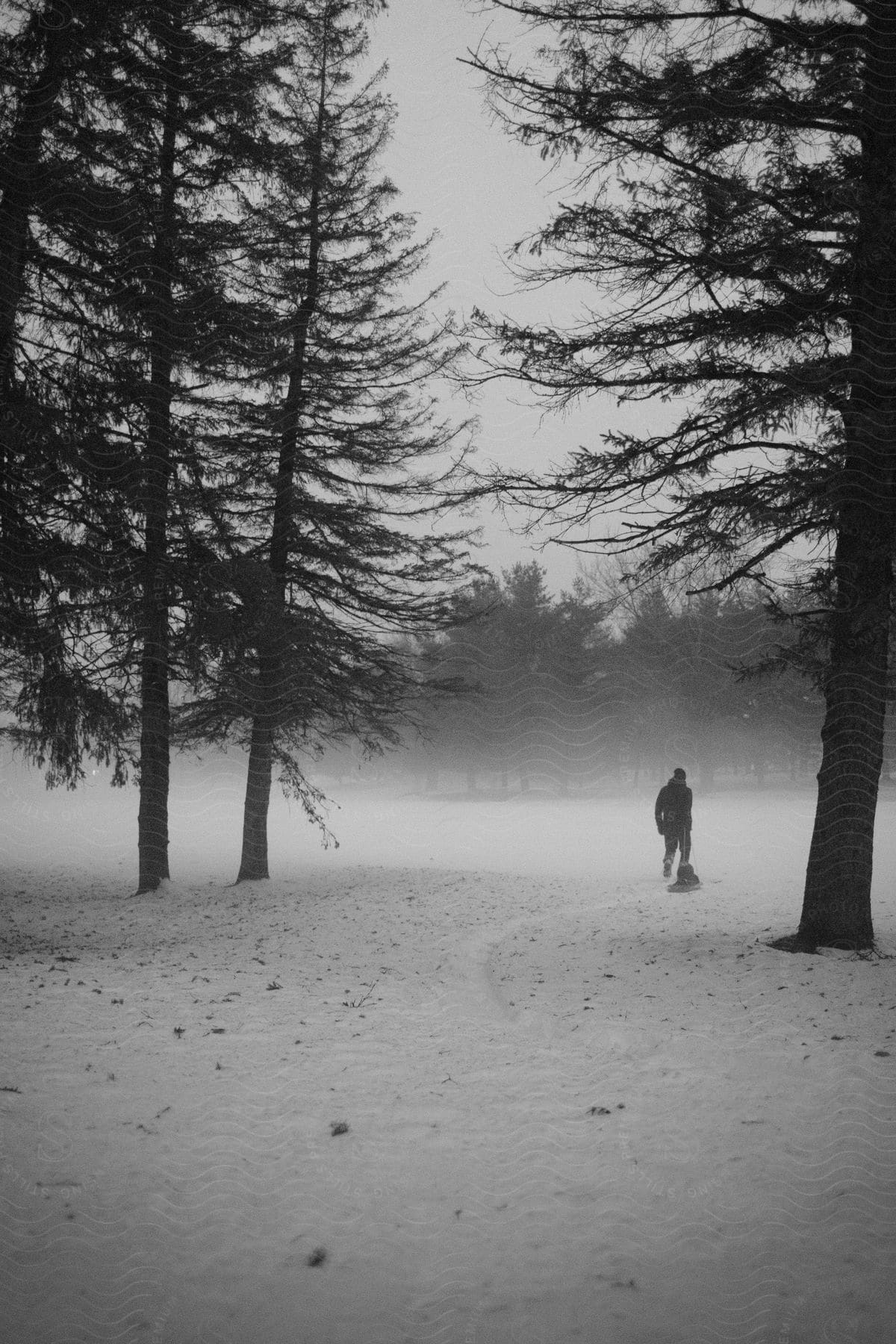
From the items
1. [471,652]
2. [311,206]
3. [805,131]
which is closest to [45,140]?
[311,206]

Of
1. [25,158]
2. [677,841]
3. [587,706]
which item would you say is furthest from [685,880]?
[587,706]

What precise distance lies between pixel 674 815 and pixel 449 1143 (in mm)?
9798

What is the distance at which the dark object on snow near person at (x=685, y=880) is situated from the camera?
1114 centimetres

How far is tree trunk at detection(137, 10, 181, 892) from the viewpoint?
8711mm

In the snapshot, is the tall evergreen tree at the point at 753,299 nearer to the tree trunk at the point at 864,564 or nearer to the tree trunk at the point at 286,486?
the tree trunk at the point at 864,564

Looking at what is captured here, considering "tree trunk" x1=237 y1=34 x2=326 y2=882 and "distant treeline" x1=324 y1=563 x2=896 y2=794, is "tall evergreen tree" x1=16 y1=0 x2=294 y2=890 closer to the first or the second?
"tree trunk" x1=237 y1=34 x2=326 y2=882

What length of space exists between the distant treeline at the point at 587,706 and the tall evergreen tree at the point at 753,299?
57.3 feet

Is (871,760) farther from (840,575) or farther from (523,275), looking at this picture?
(523,275)

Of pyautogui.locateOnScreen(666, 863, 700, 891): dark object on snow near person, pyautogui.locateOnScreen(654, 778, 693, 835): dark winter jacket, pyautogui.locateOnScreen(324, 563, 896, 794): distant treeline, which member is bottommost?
pyautogui.locateOnScreen(666, 863, 700, 891): dark object on snow near person

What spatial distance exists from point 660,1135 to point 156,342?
9959mm

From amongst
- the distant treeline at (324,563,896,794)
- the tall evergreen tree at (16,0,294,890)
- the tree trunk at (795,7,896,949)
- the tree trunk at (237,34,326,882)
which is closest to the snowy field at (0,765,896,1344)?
the tree trunk at (795,7,896,949)

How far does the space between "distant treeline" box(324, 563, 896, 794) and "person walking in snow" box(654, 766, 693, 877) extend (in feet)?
38.6

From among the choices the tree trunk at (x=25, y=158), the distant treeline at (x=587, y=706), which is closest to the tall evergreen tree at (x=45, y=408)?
the tree trunk at (x=25, y=158)

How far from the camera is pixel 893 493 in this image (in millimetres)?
5848
